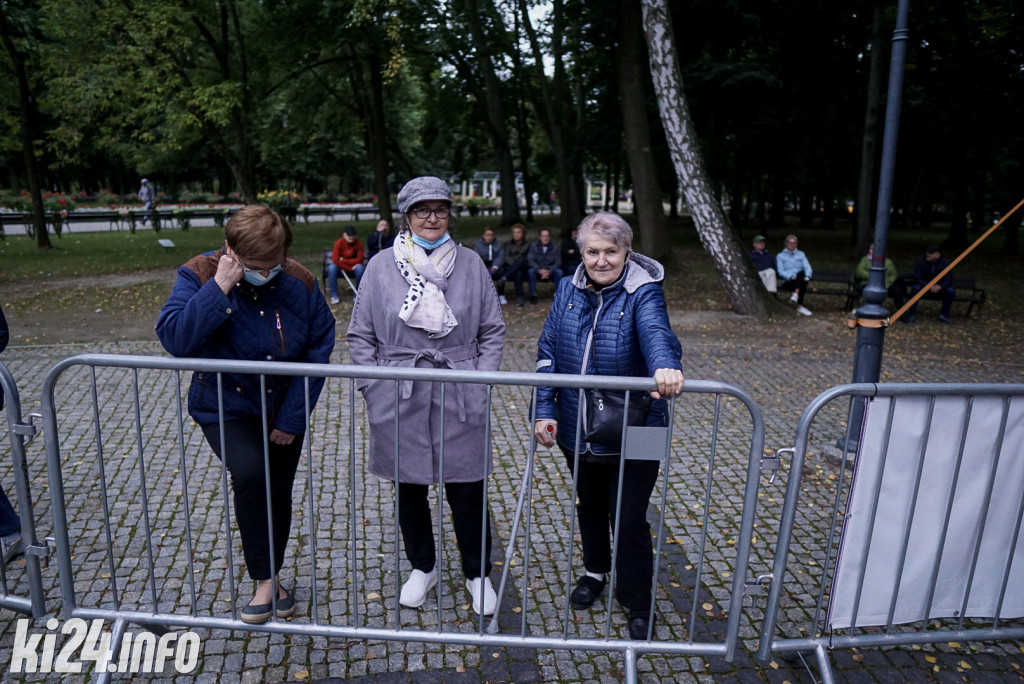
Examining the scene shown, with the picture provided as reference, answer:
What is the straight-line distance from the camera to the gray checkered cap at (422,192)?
3481 mm

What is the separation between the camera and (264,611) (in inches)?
138

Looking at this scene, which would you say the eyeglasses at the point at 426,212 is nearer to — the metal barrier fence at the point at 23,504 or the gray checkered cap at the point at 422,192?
the gray checkered cap at the point at 422,192

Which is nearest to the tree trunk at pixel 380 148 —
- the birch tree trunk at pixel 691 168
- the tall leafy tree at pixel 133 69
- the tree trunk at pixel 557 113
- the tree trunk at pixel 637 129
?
the tall leafy tree at pixel 133 69

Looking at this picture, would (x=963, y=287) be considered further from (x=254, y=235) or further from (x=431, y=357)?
(x=254, y=235)

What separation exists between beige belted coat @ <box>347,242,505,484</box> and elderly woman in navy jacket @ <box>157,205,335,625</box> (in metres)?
0.24

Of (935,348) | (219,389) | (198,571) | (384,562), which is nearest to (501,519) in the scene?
(384,562)

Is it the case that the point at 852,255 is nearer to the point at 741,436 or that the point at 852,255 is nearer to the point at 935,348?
the point at 935,348

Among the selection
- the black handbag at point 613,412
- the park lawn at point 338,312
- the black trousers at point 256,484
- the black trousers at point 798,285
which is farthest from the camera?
the black trousers at point 798,285

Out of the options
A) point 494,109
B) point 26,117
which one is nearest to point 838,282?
point 494,109

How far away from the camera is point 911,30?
72.7 feet

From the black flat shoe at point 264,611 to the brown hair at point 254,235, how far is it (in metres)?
1.54

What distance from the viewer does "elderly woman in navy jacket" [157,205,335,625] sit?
3.21 metres

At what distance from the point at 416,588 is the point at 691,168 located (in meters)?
9.98

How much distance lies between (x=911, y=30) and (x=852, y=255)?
6486 mm
